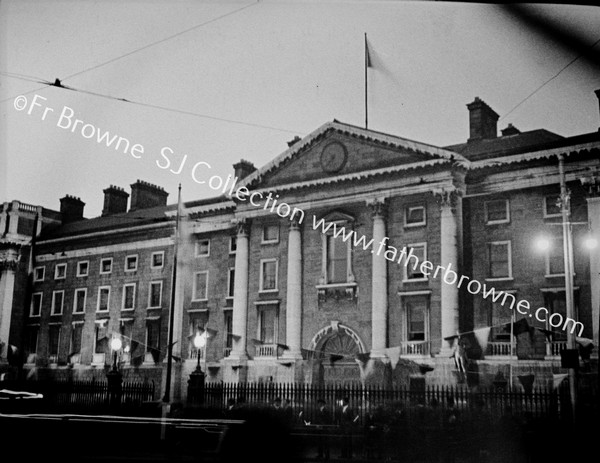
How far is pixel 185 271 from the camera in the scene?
49.8 feet

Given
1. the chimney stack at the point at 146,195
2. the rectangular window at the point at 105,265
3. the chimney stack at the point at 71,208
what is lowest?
the rectangular window at the point at 105,265

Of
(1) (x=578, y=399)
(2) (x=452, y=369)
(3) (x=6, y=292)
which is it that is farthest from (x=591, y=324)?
(3) (x=6, y=292)

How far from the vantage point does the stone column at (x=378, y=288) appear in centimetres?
1432

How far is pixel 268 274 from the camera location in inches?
616

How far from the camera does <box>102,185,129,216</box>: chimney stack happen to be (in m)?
11.5

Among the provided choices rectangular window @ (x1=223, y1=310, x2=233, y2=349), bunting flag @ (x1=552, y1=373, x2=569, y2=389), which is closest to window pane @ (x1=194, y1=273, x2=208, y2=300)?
rectangular window @ (x1=223, y1=310, x2=233, y2=349)

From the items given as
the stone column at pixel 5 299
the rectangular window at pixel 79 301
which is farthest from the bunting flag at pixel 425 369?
the stone column at pixel 5 299

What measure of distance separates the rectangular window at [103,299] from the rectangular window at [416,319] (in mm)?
6584

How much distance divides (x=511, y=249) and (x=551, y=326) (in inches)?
71.4

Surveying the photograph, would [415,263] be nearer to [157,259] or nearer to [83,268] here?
[157,259]

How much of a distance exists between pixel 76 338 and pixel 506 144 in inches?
382

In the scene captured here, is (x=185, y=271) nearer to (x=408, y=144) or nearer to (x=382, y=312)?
(x=382, y=312)

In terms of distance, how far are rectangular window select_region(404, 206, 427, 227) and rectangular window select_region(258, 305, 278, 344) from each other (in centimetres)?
372

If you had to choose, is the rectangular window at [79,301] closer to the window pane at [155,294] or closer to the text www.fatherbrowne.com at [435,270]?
the window pane at [155,294]
